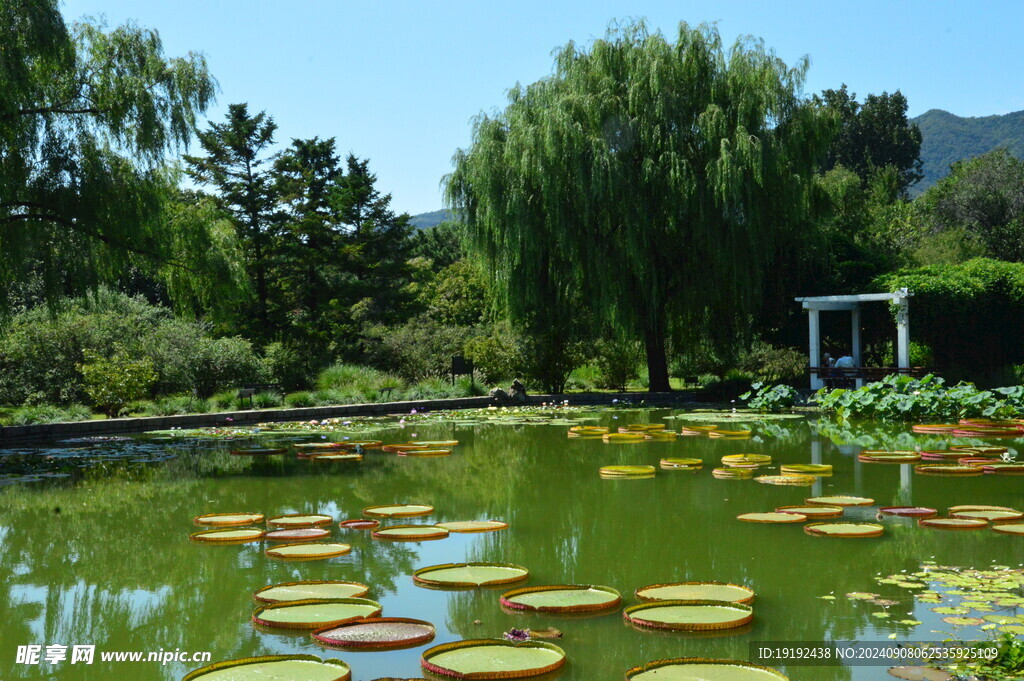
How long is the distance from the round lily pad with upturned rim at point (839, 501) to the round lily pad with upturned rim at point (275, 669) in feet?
14.5

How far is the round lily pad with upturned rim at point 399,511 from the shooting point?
7.04 m

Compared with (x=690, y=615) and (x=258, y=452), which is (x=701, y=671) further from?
(x=258, y=452)

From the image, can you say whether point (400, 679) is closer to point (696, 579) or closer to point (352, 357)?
point (696, 579)

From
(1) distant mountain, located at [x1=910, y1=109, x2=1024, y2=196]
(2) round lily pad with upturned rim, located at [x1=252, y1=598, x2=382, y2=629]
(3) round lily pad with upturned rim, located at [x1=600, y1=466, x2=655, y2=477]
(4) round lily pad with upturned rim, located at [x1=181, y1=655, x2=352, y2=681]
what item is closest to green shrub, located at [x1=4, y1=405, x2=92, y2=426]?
(3) round lily pad with upturned rim, located at [x1=600, y1=466, x2=655, y2=477]

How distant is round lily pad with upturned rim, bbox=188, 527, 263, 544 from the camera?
20.5 ft

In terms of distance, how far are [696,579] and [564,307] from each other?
52.0 ft

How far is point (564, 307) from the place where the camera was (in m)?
20.7

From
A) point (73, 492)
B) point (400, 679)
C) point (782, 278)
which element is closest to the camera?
point (400, 679)

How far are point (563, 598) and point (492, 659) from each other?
0.89 metres

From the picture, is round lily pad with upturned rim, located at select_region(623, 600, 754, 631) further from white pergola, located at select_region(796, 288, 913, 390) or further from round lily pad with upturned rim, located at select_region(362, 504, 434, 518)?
white pergola, located at select_region(796, 288, 913, 390)

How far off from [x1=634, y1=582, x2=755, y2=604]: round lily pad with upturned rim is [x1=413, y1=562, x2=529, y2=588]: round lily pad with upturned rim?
30.0 inches

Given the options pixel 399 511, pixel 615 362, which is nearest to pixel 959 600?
pixel 399 511

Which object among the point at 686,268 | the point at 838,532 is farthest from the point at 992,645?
the point at 686,268

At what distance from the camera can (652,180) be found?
19.2 m
